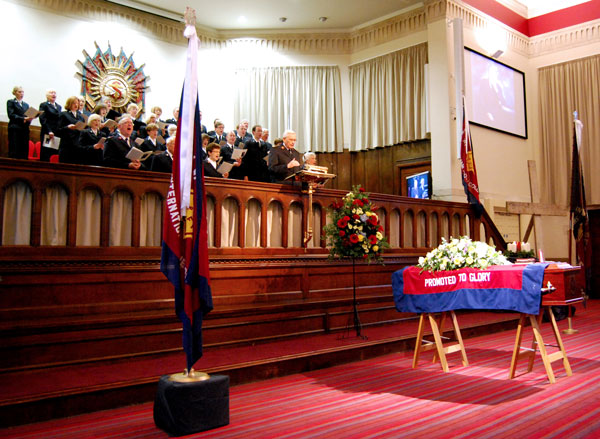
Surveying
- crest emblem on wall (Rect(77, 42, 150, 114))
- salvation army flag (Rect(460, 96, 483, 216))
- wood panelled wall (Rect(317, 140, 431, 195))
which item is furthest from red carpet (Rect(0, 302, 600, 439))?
crest emblem on wall (Rect(77, 42, 150, 114))

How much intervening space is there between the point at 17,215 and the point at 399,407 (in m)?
3.35

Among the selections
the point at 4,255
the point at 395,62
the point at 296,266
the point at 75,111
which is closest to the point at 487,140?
the point at 395,62

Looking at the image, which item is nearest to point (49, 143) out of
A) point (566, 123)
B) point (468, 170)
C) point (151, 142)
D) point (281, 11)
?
point (151, 142)

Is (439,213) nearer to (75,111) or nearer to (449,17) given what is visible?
(449,17)

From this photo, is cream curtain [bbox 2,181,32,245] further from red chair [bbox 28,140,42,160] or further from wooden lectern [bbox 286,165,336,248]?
red chair [bbox 28,140,42,160]

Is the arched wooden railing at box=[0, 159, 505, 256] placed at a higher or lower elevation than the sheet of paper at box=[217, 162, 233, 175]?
lower

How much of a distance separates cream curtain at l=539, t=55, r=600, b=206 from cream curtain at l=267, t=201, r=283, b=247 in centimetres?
760

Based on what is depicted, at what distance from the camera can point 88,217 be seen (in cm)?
465

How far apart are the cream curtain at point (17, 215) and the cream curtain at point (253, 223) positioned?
2172 mm

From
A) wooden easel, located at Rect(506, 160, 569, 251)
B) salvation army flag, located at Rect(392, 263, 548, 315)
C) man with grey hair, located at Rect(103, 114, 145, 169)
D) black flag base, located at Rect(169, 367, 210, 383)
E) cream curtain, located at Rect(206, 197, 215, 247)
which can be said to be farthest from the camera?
wooden easel, located at Rect(506, 160, 569, 251)

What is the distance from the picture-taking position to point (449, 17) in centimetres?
973

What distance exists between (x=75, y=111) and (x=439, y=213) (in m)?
5.35

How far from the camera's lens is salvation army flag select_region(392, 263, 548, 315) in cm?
406

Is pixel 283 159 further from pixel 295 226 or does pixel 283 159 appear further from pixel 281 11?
pixel 281 11
